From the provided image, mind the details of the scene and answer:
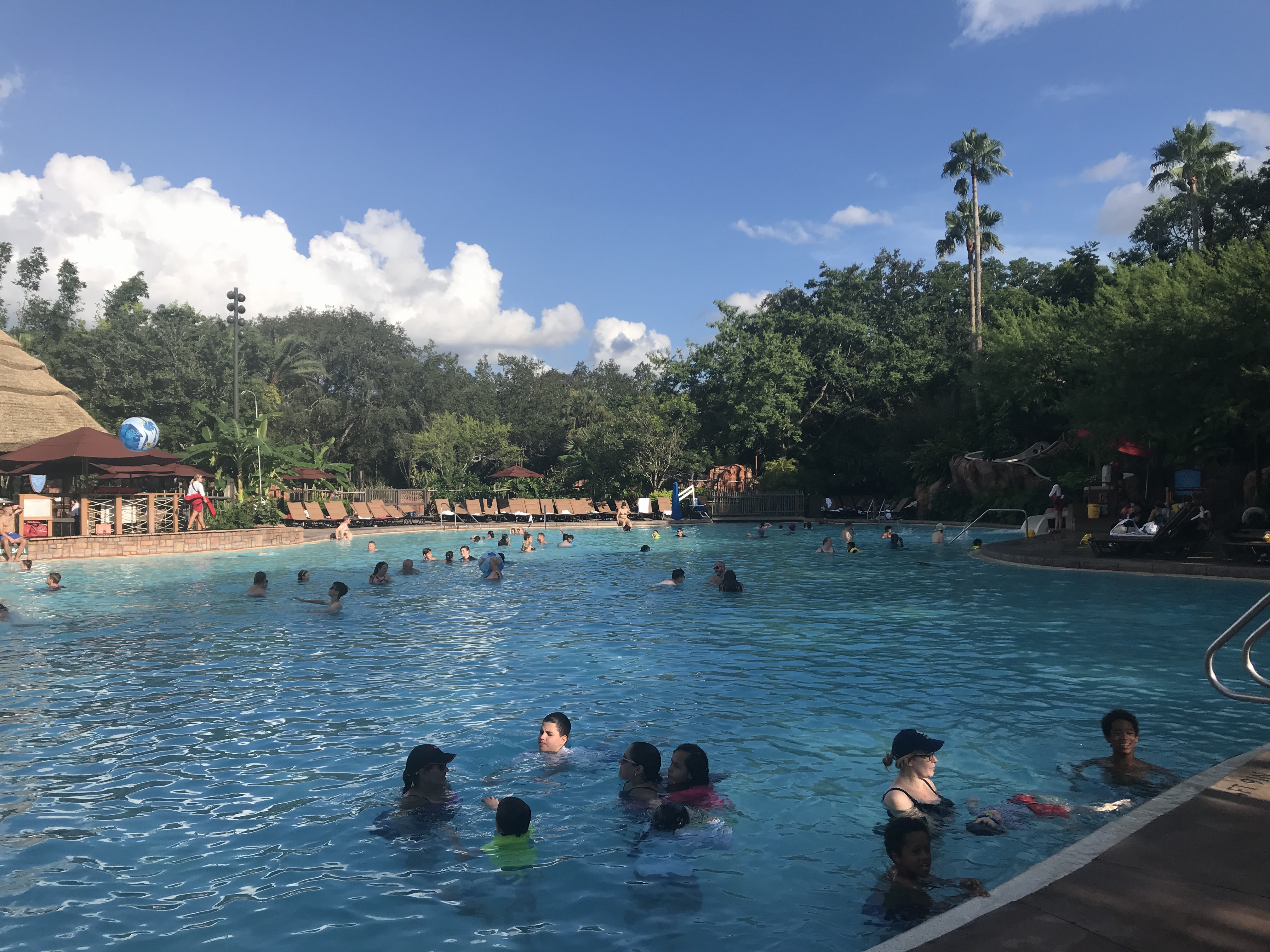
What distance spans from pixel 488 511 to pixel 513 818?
3587 cm

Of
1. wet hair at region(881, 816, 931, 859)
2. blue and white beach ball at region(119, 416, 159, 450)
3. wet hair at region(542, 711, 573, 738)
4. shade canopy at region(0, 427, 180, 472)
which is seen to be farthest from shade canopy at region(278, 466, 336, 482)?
wet hair at region(881, 816, 931, 859)

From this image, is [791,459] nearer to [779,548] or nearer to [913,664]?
[779,548]

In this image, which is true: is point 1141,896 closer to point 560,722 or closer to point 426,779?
point 426,779

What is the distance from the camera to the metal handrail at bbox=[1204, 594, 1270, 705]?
160 inches

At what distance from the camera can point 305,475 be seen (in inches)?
1464

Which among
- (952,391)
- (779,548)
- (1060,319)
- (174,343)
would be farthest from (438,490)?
(1060,319)

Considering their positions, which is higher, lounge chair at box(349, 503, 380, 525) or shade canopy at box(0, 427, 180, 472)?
shade canopy at box(0, 427, 180, 472)

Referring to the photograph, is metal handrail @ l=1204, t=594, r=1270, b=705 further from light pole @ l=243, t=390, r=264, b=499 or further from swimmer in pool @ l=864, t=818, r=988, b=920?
light pole @ l=243, t=390, r=264, b=499

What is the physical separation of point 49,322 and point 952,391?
2095 inches

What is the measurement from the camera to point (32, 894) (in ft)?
16.4

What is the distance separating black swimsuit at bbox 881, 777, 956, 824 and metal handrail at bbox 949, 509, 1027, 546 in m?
23.0

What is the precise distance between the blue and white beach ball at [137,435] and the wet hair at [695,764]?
27146 millimetres

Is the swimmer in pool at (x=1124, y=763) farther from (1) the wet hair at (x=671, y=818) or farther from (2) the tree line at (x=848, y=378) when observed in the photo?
(2) the tree line at (x=848, y=378)

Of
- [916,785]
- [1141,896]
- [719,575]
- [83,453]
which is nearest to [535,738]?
[916,785]
